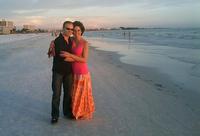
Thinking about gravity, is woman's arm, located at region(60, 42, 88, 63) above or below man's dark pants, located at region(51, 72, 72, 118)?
above

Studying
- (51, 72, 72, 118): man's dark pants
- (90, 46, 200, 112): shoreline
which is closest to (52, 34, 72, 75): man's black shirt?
(51, 72, 72, 118): man's dark pants

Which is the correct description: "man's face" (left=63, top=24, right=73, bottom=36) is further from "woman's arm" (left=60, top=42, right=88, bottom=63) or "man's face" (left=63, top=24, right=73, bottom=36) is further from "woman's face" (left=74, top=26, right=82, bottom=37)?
"woman's arm" (left=60, top=42, right=88, bottom=63)

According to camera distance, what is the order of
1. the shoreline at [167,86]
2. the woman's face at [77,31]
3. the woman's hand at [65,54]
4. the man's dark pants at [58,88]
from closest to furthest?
the woman's hand at [65,54] → the woman's face at [77,31] → the man's dark pants at [58,88] → the shoreline at [167,86]

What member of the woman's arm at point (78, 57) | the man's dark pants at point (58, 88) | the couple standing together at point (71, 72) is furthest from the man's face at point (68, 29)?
the man's dark pants at point (58, 88)

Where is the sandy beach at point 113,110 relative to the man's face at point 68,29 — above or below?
below

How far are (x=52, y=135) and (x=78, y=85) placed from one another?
3.50 ft

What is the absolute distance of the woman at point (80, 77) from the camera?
5.35 metres

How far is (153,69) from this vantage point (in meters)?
13.5

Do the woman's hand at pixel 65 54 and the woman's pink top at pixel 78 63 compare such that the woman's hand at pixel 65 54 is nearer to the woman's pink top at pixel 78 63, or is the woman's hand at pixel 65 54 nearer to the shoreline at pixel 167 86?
the woman's pink top at pixel 78 63

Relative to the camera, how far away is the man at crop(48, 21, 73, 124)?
525 cm

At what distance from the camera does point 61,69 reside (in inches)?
214

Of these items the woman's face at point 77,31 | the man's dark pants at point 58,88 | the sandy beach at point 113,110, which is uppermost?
the woman's face at point 77,31

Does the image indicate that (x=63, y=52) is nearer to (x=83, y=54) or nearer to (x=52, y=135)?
(x=83, y=54)

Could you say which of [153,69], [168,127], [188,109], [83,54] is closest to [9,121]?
[83,54]
